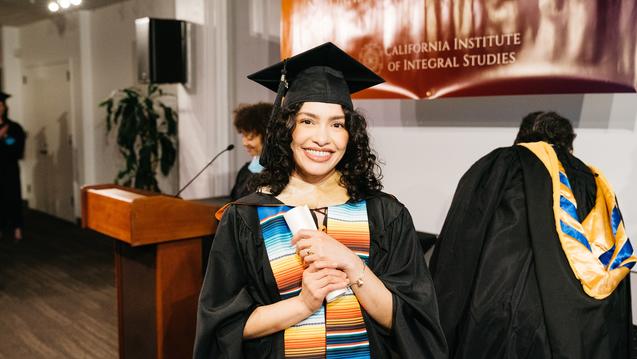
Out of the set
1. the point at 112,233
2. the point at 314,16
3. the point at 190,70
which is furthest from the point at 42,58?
the point at 112,233

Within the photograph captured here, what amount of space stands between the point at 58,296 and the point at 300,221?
3.77 meters

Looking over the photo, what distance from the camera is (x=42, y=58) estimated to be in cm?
789

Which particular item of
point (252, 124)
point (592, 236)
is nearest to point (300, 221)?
point (592, 236)

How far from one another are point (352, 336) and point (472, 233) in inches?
37.9

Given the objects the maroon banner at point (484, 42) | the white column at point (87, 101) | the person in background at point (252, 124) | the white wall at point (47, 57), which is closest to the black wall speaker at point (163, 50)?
the maroon banner at point (484, 42)

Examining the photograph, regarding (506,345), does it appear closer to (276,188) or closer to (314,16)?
(276,188)

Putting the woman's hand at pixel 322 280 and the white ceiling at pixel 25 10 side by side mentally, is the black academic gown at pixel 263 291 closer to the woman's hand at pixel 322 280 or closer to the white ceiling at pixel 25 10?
the woman's hand at pixel 322 280

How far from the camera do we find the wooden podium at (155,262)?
239cm

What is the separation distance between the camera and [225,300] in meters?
1.37

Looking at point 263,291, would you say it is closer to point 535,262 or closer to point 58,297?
point 535,262

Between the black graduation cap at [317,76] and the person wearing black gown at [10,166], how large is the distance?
5388 mm

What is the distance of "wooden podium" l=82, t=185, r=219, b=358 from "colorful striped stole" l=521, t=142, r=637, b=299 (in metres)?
1.48

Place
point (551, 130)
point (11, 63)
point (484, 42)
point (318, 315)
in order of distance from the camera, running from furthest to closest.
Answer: point (11, 63)
point (484, 42)
point (551, 130)
point (318, 315)

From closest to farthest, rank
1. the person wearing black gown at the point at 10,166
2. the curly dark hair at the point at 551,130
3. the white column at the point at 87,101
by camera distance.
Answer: the curly dark hair at the point at 551,130 < the person wearing black gown at the point at 10,166 < the white column at the point at 87,101
